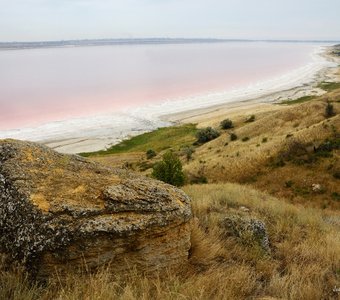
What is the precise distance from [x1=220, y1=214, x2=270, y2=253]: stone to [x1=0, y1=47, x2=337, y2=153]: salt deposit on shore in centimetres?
4546

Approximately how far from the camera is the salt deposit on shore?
56.9 m

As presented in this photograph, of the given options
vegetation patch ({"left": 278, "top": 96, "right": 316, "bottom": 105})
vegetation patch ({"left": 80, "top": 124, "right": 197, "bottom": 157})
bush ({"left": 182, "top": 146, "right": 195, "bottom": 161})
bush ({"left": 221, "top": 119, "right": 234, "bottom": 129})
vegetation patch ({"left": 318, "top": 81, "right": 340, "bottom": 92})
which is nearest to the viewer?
bush ({"left": 182, "top": 146, "right": 195, "bottom": 161})

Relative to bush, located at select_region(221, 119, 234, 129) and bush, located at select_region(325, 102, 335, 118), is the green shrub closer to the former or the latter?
bush, located at select_region(325, 102, 335, 118)

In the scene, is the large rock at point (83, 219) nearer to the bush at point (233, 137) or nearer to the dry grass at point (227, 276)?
the dry grass at point (227, 276)

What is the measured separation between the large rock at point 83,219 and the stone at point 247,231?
6.24 feet

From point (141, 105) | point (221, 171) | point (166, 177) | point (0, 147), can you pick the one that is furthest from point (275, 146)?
point (141, 105)

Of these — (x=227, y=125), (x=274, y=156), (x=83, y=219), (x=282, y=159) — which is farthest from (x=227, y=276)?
(x=227, y=125)

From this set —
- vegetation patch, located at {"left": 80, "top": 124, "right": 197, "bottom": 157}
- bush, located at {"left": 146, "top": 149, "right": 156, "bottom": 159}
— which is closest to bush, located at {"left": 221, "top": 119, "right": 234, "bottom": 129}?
vegetation patch, located at {"left": 80, "top": 124, "right": 197, "bottom": 157}

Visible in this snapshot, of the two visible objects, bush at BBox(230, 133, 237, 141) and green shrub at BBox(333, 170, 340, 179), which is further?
bush at BBox(230, 133, 237, 141)

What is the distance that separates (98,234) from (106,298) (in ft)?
3.19

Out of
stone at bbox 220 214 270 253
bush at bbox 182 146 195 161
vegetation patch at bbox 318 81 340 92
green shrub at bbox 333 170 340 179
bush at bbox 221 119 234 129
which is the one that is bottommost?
bush at bbox 182 146 195 161

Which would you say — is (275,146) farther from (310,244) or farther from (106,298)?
(106,298)

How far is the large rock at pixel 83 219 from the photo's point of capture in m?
4.76

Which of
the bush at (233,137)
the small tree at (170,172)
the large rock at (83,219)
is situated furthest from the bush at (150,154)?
the large rock at (83,219)
